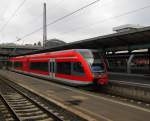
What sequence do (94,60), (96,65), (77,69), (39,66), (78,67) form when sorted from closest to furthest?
(96,65), (94,60), (78,67), (77,69), (39,66)

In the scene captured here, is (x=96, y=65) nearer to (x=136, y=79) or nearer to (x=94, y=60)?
(x=94, y=60)

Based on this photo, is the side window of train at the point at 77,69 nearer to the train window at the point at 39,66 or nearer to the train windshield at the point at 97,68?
the train windshield at the point at 97,68

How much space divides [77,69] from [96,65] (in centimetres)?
142

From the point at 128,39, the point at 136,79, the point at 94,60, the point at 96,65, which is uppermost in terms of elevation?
the point at 128,39

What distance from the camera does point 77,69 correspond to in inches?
→ 824

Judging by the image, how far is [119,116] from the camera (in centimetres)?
1132

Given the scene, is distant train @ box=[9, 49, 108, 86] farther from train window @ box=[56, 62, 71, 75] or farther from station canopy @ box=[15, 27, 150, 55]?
station canopy @ box=[15, 27, 150, 55]

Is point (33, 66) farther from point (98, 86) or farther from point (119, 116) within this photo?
point (119, 116)

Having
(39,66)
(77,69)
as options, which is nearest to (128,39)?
(77,69)

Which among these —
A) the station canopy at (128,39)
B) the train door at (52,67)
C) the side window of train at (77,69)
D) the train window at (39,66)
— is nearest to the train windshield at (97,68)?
the side window of train at (77,69)

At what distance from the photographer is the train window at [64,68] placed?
22.6 metres

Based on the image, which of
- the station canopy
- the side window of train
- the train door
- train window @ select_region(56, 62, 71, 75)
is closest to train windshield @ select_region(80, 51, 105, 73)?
the side window of train

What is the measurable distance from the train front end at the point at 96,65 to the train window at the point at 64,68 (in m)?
2.15

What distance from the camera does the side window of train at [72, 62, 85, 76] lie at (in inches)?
801
